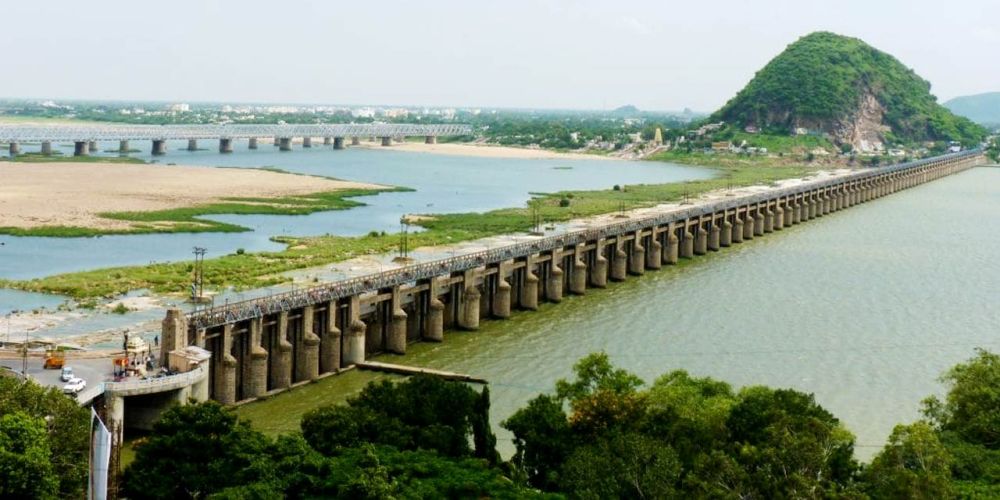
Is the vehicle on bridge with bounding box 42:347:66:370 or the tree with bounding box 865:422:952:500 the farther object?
the vehicle on bridge with bounding box 42:347:66:370

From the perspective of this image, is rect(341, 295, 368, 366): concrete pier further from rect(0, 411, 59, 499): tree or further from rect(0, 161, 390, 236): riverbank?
rect(0, 161, 390, 236): riverbank

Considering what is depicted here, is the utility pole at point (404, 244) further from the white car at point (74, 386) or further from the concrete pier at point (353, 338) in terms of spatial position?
the white car at point (74, 386)

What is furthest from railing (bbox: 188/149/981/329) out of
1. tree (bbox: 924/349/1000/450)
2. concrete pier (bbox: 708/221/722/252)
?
tree (bbox: 924/349/1000/450)

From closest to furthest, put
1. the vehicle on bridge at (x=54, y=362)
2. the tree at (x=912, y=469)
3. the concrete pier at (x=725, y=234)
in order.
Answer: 1. the tree at (x=912, y=469)
2. the vehicle on bridge at (x=54, y=362)
3. the concrete pier at (x=725, y=234)

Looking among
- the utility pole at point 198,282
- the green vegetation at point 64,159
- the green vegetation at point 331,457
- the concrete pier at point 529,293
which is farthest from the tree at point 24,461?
the green vegetation at point 64,159

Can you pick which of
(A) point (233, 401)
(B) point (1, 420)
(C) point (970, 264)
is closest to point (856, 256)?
(C) point (970, 264)

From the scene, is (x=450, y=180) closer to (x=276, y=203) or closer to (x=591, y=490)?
(x=276, y=203)

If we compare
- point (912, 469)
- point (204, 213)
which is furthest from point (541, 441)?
point (204, 213)

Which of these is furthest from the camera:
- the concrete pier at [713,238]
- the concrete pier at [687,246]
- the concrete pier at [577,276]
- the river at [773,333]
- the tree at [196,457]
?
the concrete pier at [713,238]
